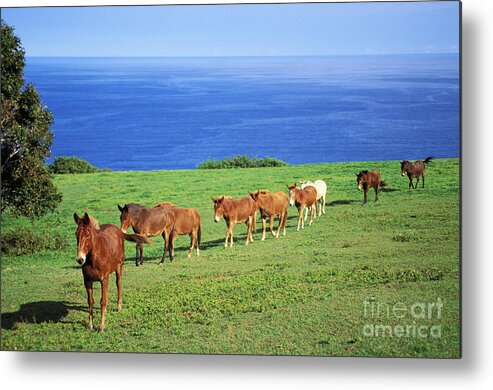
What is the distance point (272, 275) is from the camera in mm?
8828

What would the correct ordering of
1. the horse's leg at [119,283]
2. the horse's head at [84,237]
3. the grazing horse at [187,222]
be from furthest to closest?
1. the grazing horse at [187,222]
2. the horse's leg at [119,283]
3. the horse's head at [84,237]

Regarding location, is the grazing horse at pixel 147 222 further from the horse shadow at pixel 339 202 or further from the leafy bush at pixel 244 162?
the horse shadow at pixel 339 202

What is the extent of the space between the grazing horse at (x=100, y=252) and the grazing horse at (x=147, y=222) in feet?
0.66

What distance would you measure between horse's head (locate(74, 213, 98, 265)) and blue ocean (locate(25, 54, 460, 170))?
3.31 feet

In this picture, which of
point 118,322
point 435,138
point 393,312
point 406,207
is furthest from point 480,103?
point 118,322

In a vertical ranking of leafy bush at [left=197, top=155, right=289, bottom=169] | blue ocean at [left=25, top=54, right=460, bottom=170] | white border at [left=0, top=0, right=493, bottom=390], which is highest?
blue ocean at [left=25, top=54, right=460, bottom=170]

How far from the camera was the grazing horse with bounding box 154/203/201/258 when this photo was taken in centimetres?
916

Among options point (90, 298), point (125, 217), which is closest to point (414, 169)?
point (125, 217)

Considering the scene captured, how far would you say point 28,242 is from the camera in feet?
29.8

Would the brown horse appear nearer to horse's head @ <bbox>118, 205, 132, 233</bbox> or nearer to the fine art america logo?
the fine art america logo

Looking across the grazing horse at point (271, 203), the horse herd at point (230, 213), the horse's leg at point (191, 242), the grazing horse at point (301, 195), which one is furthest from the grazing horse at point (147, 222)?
the grazing horse at point (301, 195)

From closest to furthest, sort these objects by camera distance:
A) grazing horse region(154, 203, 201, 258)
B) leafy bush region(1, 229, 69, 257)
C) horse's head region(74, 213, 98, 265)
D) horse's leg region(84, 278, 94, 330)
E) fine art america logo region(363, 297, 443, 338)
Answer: horse's head region(74, 213, 98, 265)
fine art america logo region(363, 297, 443, 338)
horse's leg region(84, 278, 94, 330)
leafy bush region(1, 229, 69, 257)
grazing horse region(154, 203, 201, 258)

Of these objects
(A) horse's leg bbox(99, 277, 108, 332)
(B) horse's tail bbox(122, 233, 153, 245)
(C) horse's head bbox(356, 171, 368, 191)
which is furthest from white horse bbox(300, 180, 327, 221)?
(A) horse's leg bbox(99, 277, 108, 332)

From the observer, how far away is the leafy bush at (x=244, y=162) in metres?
8.95
